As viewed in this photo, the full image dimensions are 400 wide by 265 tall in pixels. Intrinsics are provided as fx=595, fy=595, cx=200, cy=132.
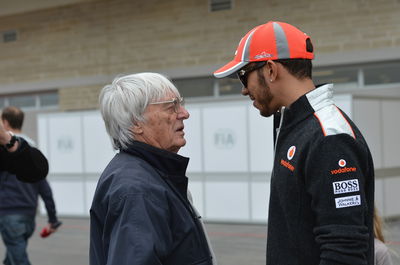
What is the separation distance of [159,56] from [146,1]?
140 centimetres

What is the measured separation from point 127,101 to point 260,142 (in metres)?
8.68

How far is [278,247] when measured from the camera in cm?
208

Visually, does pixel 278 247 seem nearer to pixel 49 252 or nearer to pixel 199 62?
pixel 49 252

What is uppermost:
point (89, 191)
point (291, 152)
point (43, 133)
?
point (291, 152)

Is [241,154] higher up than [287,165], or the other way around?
[287,165]

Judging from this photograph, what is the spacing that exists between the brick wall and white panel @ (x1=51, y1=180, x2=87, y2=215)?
2767 millimetres

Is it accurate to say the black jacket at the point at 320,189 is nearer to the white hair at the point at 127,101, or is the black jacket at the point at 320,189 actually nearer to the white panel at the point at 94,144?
the white hair at the point at 127,101

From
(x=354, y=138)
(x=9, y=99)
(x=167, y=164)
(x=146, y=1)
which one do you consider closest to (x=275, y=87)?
(x=354, y=138)

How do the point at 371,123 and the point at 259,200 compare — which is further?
the point at 259,200

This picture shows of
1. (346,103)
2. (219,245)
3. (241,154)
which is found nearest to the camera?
(219,245)

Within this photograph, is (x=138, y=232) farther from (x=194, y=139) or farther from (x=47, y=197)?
(x=194, y=139)

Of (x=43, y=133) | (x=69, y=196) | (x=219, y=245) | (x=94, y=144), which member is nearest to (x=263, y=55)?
(x=219, y=245)

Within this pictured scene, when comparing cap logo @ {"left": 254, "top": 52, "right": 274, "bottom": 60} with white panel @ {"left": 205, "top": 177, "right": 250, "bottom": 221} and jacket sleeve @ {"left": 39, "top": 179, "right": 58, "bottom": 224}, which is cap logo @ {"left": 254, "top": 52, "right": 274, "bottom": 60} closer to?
jacket sleeve @ {"left": 39, "top": 179, "right": 58, "bottom": 224}

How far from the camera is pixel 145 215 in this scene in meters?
1.93
